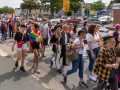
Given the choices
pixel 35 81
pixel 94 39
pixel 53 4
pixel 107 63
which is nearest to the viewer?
pixel 107 63

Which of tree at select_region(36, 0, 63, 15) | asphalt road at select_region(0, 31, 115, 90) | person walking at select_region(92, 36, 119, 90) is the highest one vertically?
tree at select_region(36, 0, 63, 15)

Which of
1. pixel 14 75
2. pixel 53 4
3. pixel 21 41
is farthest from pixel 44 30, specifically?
pixel 53 4

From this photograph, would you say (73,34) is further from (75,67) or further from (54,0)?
(54,0)

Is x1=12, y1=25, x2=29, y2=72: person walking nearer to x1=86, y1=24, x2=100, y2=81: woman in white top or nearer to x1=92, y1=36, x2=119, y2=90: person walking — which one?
x1=86, y1=24, x2=100, y2=81: woman in white top

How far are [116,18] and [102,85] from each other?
33.9 metres

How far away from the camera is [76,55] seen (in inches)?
200

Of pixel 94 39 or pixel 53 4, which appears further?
pixel 53 4

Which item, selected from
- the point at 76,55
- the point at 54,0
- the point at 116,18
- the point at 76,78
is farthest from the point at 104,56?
the point at 54,0

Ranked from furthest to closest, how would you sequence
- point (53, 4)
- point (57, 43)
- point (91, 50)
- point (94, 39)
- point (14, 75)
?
point (53, 4), point (57, 43), point (14, 75), point (94, 39), point (91, 50)

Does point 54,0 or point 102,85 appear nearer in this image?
point 102,85

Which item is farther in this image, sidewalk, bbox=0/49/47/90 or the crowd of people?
sidewalk, bbox=0/49/47/90

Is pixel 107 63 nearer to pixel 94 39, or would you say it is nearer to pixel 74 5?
pixel 94 39

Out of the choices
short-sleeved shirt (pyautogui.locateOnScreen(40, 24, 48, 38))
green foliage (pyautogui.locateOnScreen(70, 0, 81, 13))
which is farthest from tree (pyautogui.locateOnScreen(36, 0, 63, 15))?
short-sleeved shirt (pyautogui.locateOnScreen(40, 24, 48, 38))

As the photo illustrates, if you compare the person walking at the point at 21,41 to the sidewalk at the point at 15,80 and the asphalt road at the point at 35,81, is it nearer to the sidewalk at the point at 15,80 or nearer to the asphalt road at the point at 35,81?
the sidewalk at the point at 15,80
